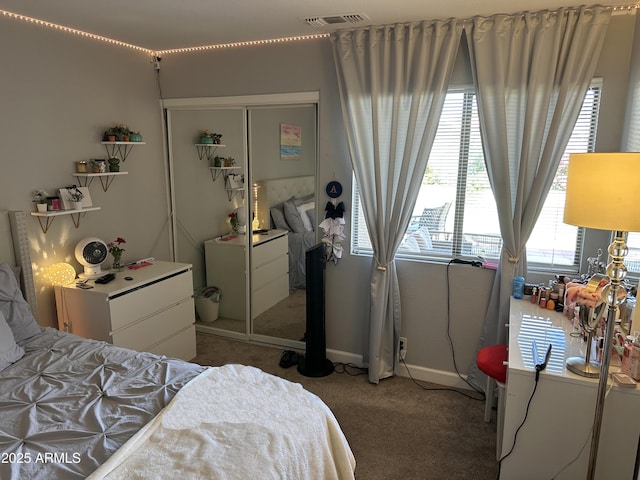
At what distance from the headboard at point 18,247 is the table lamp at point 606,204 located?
2.99 metres

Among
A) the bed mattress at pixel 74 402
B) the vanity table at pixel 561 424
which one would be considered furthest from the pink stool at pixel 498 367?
the bed mattress at pixel 74 402

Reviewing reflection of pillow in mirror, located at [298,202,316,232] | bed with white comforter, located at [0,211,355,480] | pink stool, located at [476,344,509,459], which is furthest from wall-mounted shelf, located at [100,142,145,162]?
pink stool, located at [476,344,509,459]

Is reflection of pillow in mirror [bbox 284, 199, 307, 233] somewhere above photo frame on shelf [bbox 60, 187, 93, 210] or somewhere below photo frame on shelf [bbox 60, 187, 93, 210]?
below

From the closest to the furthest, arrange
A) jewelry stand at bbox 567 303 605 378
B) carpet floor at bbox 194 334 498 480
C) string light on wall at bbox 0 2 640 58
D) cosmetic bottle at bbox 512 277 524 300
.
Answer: jewelry stand at bbox 567 303 605 378 → carpet floor at bbox 194 334 498 480 → string light on wall at bbox 0 2 640 58 → cosmetic bottle at bbox 512 277 524 300

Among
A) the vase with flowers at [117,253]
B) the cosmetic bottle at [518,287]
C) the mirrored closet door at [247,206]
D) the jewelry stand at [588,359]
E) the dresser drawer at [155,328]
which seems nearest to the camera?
the jewelry stand at [588,359]

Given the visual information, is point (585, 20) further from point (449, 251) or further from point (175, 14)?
point (175, 14)

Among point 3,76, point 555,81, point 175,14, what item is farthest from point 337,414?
point 3,76

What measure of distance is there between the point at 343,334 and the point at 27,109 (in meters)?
2.70

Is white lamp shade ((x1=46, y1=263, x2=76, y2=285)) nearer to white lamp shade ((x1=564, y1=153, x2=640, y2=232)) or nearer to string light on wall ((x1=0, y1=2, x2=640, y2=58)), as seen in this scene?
string light on wall ((x1=0, y1=2, x2=640, y2=58))

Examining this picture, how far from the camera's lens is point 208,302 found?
406 centimetres

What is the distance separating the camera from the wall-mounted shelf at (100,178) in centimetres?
319

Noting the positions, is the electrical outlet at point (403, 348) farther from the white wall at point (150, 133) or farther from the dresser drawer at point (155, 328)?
the dresser drawer at point (155, 328)

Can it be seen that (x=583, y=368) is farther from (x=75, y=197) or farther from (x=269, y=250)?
(x=75, y=197)

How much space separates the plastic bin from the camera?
4.06m
